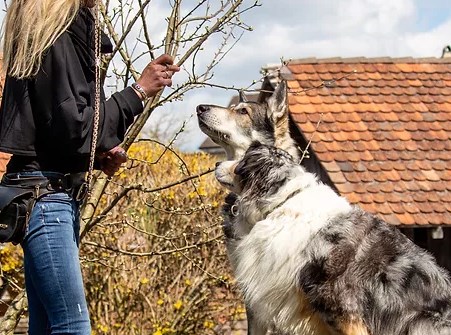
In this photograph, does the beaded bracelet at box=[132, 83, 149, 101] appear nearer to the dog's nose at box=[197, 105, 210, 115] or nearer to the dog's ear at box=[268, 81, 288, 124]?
the dog's nose at box=[197, 105, 210, 115]

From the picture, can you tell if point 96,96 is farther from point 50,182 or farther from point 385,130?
point 385,130

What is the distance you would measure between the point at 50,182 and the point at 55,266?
0.35 m

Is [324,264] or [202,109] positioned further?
[202,109]

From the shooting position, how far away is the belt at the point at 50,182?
3.62 meters

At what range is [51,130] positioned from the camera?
11.6 feet

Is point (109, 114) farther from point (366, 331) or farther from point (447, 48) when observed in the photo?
point (447, 48)

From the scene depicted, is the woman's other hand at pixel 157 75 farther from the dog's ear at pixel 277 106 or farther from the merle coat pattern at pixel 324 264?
the dog's ear at pixel 277 106

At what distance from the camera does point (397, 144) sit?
13.8 m

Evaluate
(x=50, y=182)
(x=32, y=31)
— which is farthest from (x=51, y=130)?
(x=32, y=31)

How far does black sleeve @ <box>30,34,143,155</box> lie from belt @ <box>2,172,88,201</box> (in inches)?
5.4

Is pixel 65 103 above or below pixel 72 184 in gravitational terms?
above

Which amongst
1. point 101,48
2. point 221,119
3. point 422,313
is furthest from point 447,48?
point 101,48

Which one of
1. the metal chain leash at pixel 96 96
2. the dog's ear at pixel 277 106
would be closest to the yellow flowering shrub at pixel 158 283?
the dog's ear at pixel 277 106

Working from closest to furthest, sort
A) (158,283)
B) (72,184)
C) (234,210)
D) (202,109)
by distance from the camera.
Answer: (72,184)
(234,210)
(202,109)
(158,283)
